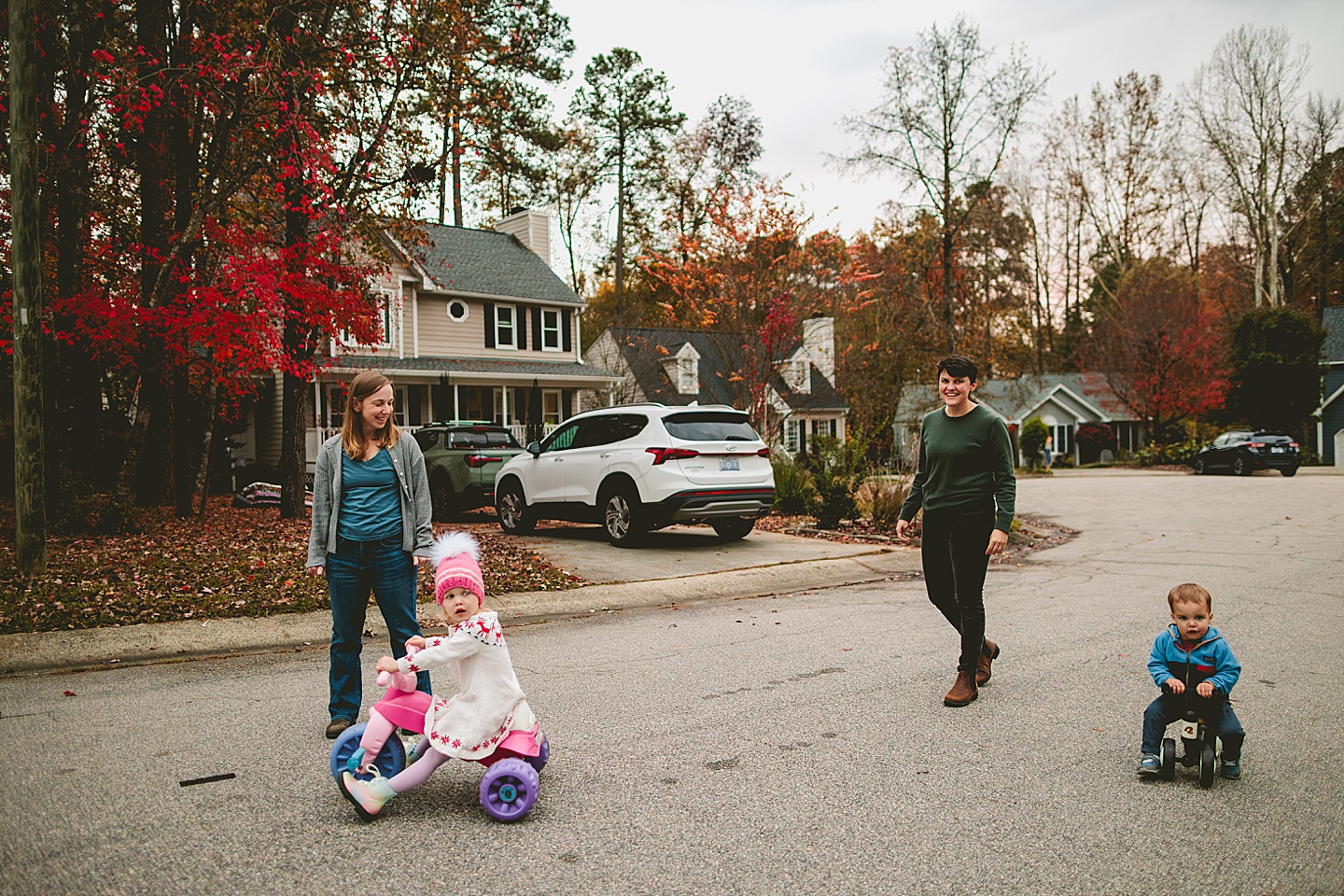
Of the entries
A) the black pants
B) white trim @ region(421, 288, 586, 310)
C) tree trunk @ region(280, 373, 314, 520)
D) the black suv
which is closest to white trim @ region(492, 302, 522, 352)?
white trim @ region(421, 288, 586, 310)

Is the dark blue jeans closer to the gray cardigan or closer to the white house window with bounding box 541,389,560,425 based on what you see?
the gray cardigan

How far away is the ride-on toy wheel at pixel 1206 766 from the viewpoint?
14.0 ft

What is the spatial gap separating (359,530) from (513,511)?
31.5ft

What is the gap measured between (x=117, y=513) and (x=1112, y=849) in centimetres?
1258

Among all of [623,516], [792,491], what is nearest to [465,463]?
[623,516]

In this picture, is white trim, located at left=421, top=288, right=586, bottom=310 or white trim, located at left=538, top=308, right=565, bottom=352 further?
white trim, located at left=538, top=308, right=565, bottom=352

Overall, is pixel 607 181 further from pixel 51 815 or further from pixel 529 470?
pixel 51 815

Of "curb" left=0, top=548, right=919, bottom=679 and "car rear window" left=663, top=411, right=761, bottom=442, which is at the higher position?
"car rear window" left=663, top=411, right=761, bottom=442

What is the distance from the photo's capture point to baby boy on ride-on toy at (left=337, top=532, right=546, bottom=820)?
3.93m

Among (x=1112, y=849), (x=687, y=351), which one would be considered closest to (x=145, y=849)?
(x=1112, y=849)

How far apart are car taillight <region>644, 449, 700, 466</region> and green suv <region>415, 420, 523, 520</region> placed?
5.31 meters

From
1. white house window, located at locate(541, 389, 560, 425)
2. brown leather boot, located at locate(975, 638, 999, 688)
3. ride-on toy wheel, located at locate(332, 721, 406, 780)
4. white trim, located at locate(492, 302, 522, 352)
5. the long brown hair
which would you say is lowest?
brown leather boot, located at locate(975, 638, 999, 688)

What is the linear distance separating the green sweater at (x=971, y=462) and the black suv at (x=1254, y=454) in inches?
1316

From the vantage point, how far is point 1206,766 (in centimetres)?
427
